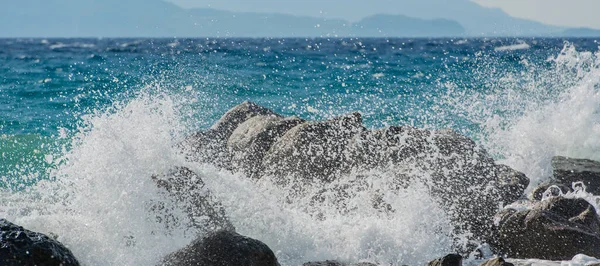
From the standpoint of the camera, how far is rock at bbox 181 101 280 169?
8.33 metres

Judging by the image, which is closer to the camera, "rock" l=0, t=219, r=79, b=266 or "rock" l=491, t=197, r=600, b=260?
"rock" l=0, t=219, r=79, b=266

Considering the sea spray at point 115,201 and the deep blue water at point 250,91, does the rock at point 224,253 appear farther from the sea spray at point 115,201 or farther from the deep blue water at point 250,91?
the deep blue water at point 250,91

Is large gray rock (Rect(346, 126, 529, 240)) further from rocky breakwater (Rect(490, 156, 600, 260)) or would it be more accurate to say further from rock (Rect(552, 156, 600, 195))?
rock (Rect(552, 156, 600, 195))

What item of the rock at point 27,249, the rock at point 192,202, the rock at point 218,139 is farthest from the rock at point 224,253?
the rock at point 218,139

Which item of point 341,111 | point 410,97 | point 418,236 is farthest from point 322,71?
point 418,236

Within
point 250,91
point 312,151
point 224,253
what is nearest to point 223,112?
point 250,91

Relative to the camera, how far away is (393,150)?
24.5 ft

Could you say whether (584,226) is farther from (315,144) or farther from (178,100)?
(178,100)

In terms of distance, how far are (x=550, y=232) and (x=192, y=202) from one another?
9.41ft

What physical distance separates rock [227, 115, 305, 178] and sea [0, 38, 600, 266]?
0.31 meters

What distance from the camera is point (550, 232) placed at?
238 inches

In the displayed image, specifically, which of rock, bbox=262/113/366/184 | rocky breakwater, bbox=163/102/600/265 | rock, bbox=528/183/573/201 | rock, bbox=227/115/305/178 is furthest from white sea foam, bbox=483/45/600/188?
rock, bbox=227/115/305/178

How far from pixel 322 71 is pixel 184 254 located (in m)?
18.3

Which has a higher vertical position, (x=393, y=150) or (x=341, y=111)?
(x=393, y=150)
